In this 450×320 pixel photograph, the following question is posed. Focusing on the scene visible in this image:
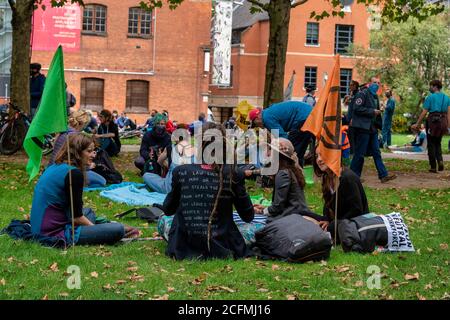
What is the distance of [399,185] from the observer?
15.2 meters

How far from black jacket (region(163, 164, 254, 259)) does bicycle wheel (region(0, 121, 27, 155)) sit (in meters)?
10.7

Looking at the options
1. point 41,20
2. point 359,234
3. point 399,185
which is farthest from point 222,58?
point 359,234

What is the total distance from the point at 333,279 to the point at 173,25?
41.0 m

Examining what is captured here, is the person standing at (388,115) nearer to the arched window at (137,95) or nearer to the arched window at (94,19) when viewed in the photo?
the arched window at (137,95)

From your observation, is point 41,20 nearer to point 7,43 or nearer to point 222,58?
point 7,43

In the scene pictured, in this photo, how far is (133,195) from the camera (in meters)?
12.6

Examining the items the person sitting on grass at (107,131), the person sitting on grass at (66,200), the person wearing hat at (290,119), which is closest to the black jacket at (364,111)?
the person wearing hat at (290,119)

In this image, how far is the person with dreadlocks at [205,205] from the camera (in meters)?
7.76

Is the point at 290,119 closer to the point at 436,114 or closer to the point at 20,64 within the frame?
the point at 436,114

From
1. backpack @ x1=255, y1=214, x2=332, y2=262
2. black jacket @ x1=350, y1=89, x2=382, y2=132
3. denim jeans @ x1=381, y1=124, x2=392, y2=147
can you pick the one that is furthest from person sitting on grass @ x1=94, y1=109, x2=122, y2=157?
denim jeans @ x1=381, y1=124, x2=392, y2=147

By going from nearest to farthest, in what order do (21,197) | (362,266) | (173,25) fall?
(362,266) < (21,197) < (173,25)

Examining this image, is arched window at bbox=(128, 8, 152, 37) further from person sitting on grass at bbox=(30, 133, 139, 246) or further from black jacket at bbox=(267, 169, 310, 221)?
person sitting on grass at bbox=(30, 133, 139, 246)

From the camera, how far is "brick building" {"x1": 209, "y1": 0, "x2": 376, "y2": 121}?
2411 inches

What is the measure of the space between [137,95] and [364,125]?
34.1 m
